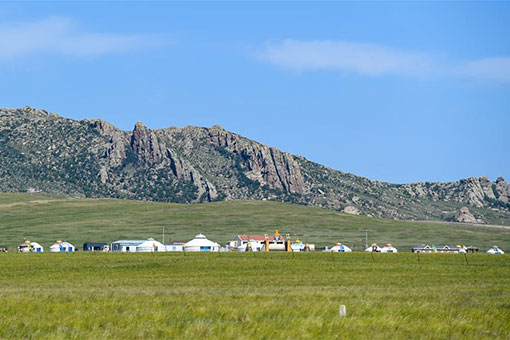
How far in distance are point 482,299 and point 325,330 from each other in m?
14.2

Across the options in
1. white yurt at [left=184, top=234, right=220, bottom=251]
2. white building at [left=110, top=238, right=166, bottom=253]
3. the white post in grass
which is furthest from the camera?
white yurt at [left=184, top=234, right=220, bottom=251]

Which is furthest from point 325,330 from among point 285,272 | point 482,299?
point 285,272

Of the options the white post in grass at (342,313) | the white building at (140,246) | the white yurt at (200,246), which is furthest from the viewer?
the white yurt at (200,246)

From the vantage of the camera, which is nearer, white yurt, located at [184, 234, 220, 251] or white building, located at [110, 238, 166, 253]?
white building, located at [110, 238, 166, 253]

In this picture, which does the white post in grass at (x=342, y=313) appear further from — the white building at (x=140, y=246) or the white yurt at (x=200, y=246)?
the white yurt at (x=200, y=246)

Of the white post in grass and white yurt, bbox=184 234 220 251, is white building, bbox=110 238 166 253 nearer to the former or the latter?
white yurt, bbox=184 234 220 251

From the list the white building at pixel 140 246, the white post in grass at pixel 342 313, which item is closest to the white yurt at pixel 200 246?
the white building at pixel 140 246

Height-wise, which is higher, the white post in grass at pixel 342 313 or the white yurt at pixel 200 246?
the white yurt at pixel 200 246

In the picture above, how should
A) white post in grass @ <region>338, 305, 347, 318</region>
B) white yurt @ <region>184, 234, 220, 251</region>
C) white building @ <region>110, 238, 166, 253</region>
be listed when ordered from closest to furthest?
white post in grass @ <region>338, 305, 347, 318</region>, white building @ <region>110, 238, 166, 253</region>, white yurt @ <region>184, 234, 220, 251</region>

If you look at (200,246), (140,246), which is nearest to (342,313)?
(200,246)

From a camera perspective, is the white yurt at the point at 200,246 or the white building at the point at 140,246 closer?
the white building at the point at 140,246

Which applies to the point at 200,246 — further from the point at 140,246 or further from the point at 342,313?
the point at 342,313

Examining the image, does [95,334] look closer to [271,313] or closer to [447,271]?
[271,313]

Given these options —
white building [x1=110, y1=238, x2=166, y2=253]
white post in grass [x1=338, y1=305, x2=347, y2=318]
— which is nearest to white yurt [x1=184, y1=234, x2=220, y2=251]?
white building [x1=110, y1=238, x2=166, y2=253]
